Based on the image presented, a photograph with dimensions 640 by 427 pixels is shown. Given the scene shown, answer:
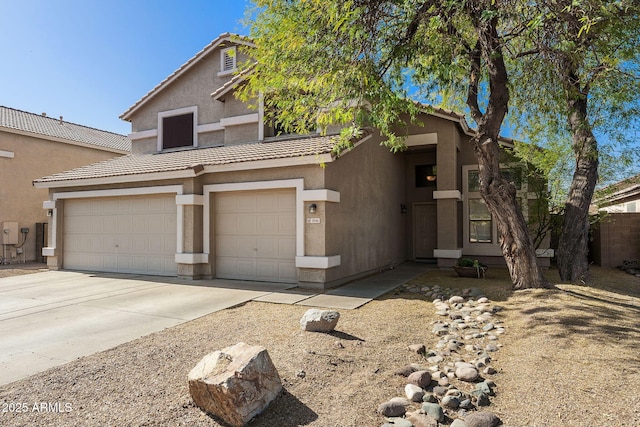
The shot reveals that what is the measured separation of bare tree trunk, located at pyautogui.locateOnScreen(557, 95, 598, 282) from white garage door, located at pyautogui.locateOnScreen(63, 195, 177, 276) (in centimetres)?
1070

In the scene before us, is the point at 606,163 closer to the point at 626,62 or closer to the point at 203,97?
the point at 626,62

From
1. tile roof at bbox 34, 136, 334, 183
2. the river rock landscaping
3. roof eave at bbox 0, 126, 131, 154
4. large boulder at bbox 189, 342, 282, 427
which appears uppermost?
roof eave at bbox 0, 126, 131, 154

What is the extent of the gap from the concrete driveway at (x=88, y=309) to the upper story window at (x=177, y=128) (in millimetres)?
5460

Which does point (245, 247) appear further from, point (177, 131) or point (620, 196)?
point (620, 196)

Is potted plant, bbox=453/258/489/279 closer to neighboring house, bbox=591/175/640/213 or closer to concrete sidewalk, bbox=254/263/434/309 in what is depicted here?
concrete sidewalk, bbox=254/263/434/309

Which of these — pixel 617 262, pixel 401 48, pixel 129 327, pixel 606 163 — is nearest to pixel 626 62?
pixel 606 163

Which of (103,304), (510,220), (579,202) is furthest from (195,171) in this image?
(579,202)

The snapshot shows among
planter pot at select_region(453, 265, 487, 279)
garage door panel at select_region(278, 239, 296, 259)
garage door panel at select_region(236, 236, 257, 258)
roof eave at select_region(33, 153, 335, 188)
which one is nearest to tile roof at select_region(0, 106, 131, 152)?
roof eave at select_region(33, 153, 335, 188)

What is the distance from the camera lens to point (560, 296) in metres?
7.26

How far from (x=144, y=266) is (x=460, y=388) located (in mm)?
10149

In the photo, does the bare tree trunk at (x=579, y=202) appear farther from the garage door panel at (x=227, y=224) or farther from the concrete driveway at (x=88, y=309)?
the garage door panel at (x=227, y=224)

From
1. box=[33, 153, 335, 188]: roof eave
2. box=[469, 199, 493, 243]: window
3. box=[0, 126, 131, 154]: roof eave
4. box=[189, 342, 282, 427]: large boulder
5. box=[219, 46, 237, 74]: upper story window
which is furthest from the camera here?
box=[0, 126, 131, 154]: roof eave

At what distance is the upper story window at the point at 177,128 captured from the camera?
13852 mm

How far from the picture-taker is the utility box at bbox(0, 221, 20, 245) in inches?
616
